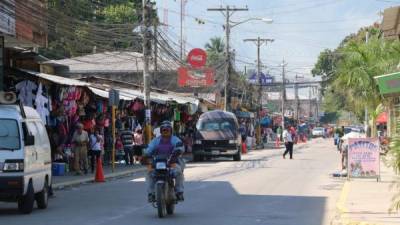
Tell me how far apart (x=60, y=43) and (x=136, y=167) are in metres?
30.9

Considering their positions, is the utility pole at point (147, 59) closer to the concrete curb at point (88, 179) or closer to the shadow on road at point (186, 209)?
the concrete curb at point (88, 179)

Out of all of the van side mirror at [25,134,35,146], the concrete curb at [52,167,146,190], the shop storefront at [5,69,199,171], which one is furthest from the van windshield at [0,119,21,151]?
the shop storefront at [5,69,199,171]

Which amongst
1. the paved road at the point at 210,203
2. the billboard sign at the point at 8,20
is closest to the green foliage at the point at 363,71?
the paved road at the point at 210,203

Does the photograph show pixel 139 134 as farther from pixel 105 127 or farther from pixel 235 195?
pixel 235 195

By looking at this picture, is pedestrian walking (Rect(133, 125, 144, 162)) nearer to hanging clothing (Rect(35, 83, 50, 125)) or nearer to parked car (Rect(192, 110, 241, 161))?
parked car (Rect(192, 110, 241, 161))

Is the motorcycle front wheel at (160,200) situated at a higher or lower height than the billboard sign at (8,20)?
lower

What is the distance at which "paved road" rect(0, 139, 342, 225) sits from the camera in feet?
49.2

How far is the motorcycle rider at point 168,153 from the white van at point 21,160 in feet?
7.65

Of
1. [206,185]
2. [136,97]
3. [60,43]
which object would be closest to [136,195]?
[206,185]

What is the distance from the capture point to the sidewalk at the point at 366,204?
568 inches

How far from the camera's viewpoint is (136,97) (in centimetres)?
3747

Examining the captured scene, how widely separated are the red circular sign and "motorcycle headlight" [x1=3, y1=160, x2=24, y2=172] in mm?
46079

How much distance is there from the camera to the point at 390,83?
1234 cm

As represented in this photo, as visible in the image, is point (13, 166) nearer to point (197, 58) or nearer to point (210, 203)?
point (210, 203)
